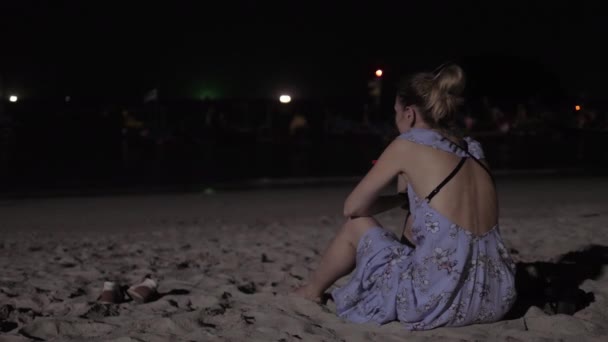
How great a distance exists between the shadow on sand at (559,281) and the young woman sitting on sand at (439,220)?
1.72 feet

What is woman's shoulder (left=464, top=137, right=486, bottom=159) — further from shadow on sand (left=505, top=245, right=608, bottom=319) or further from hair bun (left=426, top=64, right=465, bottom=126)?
shadow on sand (left=505, top=245, right=608, bottom=319)

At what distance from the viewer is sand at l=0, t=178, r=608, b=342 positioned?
3.48 m

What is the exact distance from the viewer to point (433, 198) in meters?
3.24

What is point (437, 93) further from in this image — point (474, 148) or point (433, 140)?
point (474, 148)

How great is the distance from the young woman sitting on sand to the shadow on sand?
0.52 metres

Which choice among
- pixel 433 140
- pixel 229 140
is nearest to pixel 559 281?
pixel 433 140

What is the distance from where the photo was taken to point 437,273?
10.7ft

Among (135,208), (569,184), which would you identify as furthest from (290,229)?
(569,184)

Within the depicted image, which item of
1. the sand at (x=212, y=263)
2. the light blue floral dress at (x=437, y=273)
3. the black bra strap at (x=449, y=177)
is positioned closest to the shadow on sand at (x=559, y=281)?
the sand at (x=212, y=263)

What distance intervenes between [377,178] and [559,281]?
5.86 ft

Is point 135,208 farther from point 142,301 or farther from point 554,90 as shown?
point 554,90

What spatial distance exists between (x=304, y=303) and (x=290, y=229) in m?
3.61

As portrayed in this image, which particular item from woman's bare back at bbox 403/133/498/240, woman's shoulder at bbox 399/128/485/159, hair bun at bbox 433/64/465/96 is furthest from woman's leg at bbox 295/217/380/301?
hair bun at bbox 433/64/465/96


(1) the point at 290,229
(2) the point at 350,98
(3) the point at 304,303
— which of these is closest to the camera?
(3) the point at 304,303
